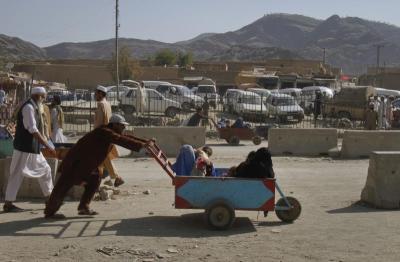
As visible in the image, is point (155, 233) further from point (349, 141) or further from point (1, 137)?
point (349, 141)

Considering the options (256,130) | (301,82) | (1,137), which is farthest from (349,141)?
(301,82)

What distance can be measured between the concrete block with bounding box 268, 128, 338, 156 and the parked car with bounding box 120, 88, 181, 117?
15.0m

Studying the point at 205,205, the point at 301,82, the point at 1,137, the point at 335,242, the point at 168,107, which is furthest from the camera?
the point at 301,82

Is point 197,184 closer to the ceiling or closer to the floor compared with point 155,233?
closer to the ceiling

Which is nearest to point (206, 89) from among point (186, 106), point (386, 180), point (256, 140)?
point (186, 106)

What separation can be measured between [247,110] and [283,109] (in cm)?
201

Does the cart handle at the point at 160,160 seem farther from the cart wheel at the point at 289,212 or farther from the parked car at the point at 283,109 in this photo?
the parked car at the point at 283,109

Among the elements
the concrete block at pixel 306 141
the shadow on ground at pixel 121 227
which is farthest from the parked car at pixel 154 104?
the shadow on ground at pixel 121 227

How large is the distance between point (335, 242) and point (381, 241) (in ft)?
1.81

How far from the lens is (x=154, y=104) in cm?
3222

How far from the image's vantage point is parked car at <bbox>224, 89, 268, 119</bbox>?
31.7m

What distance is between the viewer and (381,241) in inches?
300

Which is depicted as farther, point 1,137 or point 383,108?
point 383,108

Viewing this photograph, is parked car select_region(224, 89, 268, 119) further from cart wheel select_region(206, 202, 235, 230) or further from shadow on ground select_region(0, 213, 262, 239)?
cart wheel select_region(206, 202, 235, 230)
